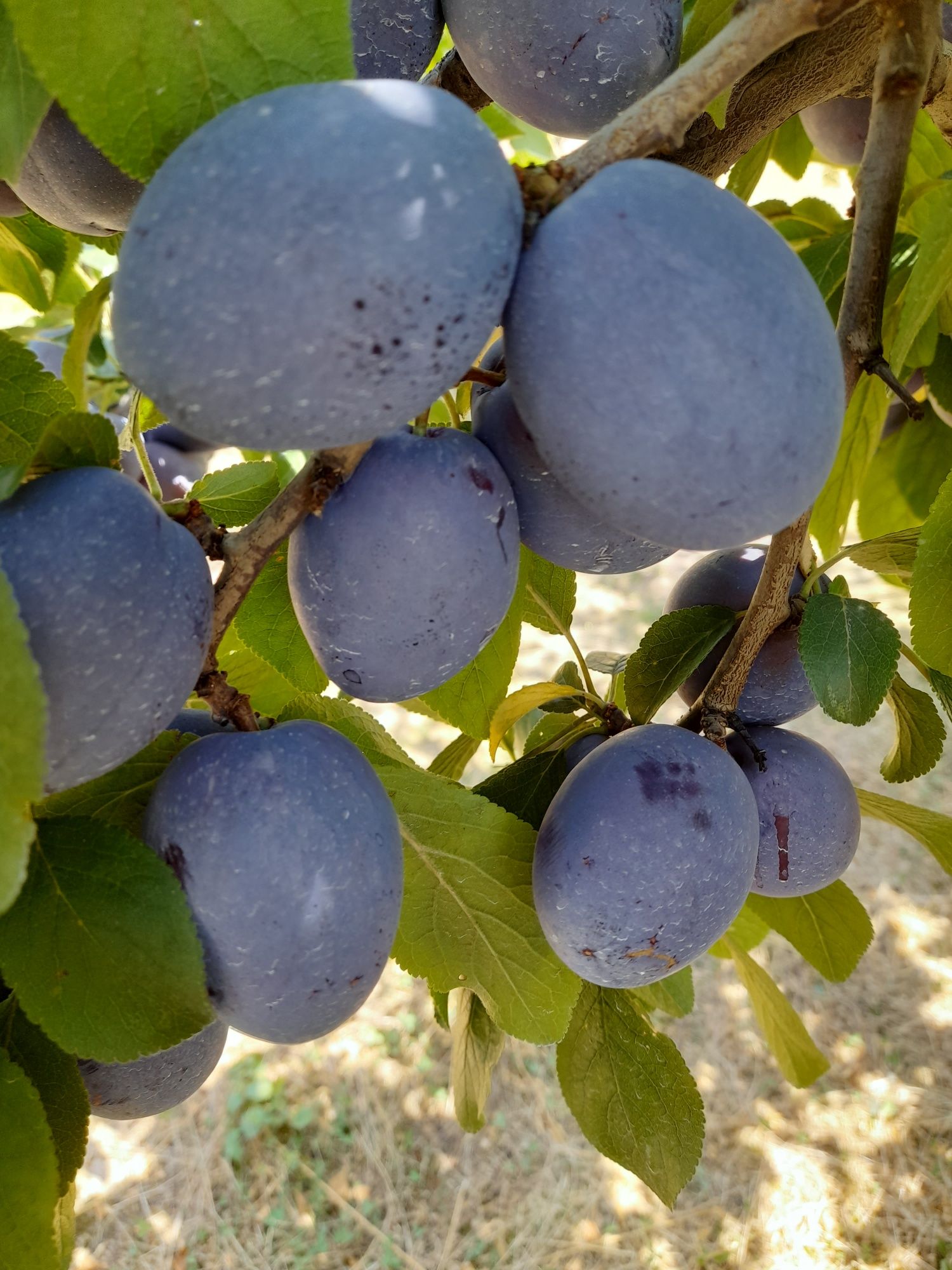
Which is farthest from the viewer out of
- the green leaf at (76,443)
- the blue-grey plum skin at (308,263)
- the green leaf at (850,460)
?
the green leaf at (850,460)

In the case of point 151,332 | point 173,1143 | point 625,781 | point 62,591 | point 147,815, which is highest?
point 151,332

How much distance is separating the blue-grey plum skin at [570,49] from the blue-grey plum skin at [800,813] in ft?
1.80

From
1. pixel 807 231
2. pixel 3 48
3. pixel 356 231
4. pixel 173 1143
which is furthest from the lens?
pixel 173 1143

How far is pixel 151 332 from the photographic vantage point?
17.5 inches

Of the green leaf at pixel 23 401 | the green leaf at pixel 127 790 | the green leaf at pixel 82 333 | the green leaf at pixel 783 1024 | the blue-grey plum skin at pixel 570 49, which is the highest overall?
the blue-grey plum skin at pixel 570 49

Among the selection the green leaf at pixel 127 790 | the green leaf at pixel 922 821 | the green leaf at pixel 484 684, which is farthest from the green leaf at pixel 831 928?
the green leaf at pixel 127 790

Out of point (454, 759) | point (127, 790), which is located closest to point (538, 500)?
point (127, 790)

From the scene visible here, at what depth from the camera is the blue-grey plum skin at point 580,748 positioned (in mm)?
998

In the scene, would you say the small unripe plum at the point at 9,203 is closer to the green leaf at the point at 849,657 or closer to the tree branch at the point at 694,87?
the tree branch at the point at 694,87

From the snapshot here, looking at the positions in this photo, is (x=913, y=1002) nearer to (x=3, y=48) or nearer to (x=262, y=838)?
(x=262, y=838)

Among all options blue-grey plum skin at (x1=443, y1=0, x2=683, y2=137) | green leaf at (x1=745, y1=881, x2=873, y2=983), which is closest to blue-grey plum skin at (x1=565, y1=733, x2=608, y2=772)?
green leaf at (x1=745, y1=881, x2=873, y2=983)

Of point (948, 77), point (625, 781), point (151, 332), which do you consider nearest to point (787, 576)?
point (625, 781)

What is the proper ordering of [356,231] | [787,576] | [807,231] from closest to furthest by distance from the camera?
1. [356,231]
2. [787,576]
3. [807,231]

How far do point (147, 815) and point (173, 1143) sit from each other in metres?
2.05
